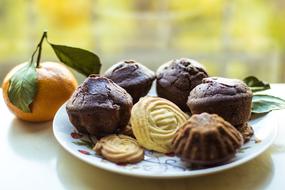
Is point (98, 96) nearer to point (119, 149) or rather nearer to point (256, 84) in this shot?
point (119, 149)

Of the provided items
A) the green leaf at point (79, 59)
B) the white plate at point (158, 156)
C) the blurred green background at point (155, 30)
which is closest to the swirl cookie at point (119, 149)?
the white plate at point (158, 156)

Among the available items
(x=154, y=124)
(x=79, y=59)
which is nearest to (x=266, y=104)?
(x=154, y=124)

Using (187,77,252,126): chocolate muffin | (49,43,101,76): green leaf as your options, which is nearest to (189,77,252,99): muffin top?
(187,77,252,126): chocolate muffin

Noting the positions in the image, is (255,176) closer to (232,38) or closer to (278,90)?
(278,90)

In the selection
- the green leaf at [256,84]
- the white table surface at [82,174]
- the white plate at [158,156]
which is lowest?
the white table surface at [82,174]

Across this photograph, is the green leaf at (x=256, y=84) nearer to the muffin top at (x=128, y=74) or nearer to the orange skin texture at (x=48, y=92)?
the muffin top at (x=128, y=74)

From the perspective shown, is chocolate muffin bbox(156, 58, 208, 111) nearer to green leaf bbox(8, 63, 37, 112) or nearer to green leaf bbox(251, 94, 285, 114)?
green leaf bbox(251, 94, 285, 114)
